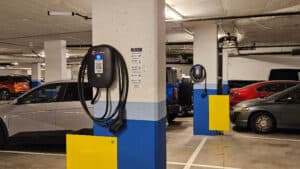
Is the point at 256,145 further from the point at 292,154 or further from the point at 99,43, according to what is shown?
the point at 99,43

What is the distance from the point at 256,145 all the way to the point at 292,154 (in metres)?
0.83

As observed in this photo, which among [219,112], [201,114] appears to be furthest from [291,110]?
[201,114]

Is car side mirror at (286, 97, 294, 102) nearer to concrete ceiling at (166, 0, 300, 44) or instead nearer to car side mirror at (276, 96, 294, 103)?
car side mirror at (276, 96, 294, 103)

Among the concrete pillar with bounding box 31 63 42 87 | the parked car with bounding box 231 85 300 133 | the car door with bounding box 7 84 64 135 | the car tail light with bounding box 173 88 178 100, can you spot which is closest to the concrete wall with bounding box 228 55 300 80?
the parked car with bounding box 231 85 300 133

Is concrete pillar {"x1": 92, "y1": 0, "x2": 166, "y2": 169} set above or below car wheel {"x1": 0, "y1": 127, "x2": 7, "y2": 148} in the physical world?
above

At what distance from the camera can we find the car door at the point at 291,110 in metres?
7.23

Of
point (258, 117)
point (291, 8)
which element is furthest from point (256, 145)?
point (291, 8)

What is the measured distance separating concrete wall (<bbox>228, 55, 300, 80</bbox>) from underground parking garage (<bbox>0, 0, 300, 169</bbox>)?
5407 millimetres

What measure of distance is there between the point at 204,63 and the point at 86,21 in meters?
2.98

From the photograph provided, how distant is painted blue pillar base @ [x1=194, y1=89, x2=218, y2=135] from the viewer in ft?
23.7

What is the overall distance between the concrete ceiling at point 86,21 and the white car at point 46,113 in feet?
4.95

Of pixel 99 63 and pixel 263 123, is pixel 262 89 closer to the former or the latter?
pixel 263 123

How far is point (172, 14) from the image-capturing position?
225 inches

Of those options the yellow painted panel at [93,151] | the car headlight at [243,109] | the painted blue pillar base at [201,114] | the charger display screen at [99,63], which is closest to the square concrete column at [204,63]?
the painted blue pillar base at [201,114]
